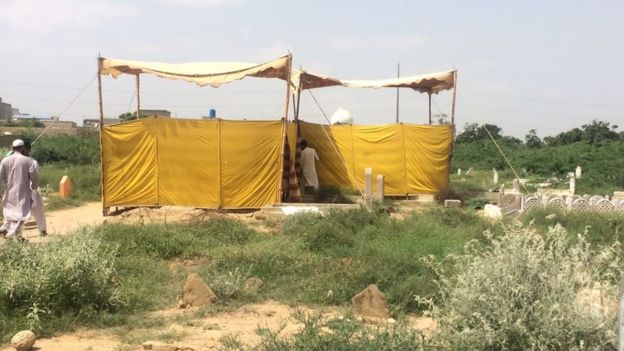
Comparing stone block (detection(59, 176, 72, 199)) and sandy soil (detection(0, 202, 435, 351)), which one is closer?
sandy soil (detection(0, 202, 435, 351))

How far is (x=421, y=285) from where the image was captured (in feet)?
19.4

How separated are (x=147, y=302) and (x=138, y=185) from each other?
7.57 m

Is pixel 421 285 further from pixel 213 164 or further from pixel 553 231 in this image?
pixel 213 164

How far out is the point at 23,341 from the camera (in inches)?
172

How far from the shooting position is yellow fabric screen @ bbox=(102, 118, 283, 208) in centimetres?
1284

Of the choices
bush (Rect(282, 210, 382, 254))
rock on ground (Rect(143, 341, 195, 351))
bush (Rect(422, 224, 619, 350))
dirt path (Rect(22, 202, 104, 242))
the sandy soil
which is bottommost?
dirt path (Rect(22, 202, 104, 242))

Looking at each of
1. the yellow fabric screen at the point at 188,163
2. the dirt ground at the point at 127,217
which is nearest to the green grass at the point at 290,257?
the dirt ground at the point at 127,217

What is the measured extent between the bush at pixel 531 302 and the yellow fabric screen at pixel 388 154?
11.8 meters

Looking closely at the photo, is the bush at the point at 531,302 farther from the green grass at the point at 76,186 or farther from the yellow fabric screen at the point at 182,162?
the green grass at the point at 76,186

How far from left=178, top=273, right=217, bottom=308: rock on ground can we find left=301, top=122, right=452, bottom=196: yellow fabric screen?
10.2m

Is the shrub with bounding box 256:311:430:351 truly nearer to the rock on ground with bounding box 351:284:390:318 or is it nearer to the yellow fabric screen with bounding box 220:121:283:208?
the rock on ground with bounding box 351:284:390:318

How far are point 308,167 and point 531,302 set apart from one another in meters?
11.5

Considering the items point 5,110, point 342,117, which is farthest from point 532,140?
point 5,110

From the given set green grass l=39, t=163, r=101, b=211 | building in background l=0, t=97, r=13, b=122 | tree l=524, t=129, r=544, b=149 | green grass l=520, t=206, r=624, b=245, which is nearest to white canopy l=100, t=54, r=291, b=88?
green grass l=39, t=163, r=101, b=211
